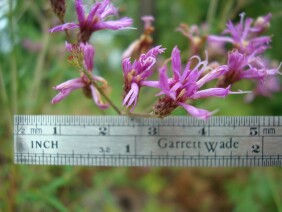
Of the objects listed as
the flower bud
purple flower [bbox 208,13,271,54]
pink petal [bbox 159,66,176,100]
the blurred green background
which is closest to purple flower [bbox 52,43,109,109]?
the flower bud

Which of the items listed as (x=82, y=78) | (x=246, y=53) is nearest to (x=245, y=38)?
(x=246, y=53)

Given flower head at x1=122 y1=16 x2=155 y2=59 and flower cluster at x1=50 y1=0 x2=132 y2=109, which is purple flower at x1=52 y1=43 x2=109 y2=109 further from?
flower head at x1=122 y1=16 x2=155 y2=59

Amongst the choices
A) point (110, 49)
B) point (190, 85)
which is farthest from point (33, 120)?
point (110, 49)

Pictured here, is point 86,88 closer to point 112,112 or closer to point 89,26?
point 89,26

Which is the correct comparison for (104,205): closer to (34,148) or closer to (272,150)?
(34,148)

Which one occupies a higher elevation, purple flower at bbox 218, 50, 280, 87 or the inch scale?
purple flower at bbox 218, 50, 280, 87
